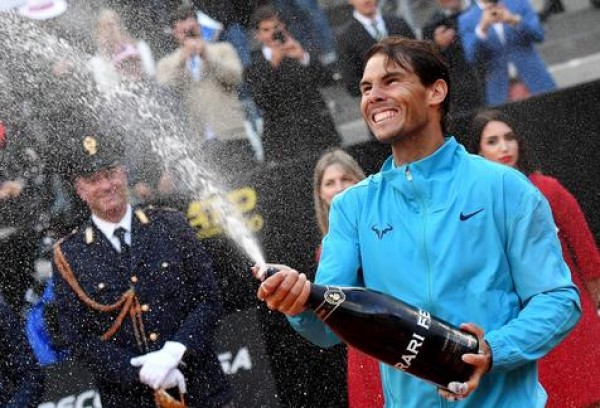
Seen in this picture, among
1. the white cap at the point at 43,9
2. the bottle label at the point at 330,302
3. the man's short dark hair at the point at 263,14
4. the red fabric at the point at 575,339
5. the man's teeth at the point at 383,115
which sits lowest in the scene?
the red fabric at the point at 575,339

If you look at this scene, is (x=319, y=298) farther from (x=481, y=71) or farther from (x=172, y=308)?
(x=481, y=71)

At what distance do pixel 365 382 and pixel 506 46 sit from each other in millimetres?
3123

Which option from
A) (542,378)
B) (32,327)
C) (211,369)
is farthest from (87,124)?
(542,378)

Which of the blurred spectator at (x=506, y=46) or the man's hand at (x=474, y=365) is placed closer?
the man's hand at (x=474, y=365)

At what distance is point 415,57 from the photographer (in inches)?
145

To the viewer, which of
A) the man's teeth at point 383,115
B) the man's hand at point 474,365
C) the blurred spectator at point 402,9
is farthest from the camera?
the blurred spectator at point 402,9

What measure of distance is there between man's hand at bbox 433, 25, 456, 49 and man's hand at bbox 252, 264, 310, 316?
4.81 m

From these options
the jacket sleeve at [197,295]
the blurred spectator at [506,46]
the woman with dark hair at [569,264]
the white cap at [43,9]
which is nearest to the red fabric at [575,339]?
the woman with dark hair at [569,264]

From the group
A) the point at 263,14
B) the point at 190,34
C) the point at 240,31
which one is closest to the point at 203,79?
the point at 190,34

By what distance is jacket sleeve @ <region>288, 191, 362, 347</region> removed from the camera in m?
3.47

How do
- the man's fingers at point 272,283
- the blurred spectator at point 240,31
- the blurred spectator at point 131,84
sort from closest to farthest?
the man's fingers at point 272,283
the blurred spectator at point 131,84
the blurred spectator at point 240,31

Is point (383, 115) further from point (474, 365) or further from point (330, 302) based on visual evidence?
point (474, 365)

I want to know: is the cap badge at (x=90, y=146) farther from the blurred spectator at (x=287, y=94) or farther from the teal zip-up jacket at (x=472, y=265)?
the teal zip-up jacket at (x=472, y=265)

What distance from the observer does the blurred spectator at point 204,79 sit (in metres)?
7.14
